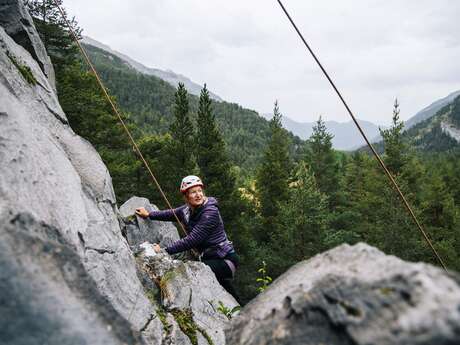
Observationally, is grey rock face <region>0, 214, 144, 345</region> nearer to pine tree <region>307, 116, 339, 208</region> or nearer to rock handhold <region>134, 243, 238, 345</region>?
rock handhold <region>134, 243, 238, 345</region>

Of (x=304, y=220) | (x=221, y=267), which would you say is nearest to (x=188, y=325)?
(x=221, y=267)

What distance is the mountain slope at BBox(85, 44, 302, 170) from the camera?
444 ft

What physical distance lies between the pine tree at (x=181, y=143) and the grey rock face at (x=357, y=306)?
70.0ft

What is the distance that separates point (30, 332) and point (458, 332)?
224 cm

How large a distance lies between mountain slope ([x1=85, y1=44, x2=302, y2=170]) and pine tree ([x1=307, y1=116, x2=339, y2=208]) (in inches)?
3114

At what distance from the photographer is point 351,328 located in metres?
1.92

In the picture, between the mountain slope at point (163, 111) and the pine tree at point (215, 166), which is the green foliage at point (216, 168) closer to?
the pine tree at point (215, 166)

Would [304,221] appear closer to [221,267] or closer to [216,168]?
[216,168]

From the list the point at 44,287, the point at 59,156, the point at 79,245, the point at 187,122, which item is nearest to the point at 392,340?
the point at 44,287

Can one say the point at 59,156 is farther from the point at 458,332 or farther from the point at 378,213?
the point at 378,213

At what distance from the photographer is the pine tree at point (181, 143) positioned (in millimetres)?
24484

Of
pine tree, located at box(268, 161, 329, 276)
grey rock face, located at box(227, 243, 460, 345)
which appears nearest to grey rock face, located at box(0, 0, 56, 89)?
grey rock face, located at box(227, 243, 460, 345)

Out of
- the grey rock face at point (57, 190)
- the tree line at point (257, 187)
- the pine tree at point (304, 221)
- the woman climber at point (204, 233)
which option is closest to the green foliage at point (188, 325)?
the grey rock face at point (57, 190)

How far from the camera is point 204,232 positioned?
6.34 meters
